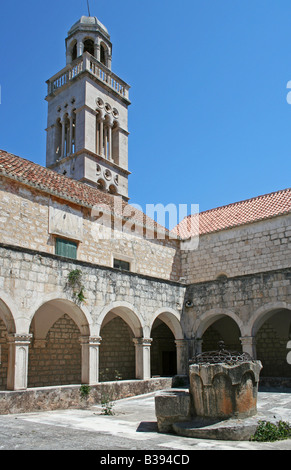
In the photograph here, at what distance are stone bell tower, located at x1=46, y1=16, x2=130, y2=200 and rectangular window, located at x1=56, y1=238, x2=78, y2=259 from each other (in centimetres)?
945

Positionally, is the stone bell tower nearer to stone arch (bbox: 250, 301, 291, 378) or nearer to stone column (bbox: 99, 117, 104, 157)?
stone column (bbox: 99, 117, 104, 157)

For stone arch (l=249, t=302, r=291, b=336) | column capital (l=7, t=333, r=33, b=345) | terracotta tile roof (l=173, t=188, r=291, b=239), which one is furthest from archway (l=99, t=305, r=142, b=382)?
terracotta tile roof (l=173, t=188, r=291, b=239)

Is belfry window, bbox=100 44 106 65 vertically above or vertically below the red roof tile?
above

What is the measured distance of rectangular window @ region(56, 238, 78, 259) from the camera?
43.9 feet

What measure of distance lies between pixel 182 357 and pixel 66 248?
207 inches

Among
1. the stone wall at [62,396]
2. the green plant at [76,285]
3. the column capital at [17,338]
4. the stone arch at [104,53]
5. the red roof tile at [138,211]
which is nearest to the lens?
the stone wall at [62,396]

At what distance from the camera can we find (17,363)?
891cm

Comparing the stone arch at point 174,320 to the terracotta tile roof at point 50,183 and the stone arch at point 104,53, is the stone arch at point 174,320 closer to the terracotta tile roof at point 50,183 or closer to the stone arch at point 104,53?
the terracotta tile roof at point 50,183

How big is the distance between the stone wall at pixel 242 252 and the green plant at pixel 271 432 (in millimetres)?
10465

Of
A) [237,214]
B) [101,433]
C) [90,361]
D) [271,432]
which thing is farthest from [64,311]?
[237,214]

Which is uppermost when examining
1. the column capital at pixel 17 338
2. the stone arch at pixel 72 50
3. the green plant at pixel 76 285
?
the stone arch at pixel 72 50

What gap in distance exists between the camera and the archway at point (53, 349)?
12.1m

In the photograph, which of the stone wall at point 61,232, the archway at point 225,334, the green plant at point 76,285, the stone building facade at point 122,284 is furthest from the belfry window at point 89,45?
the green plant at point 76,285

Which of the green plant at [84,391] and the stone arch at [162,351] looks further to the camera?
the stone arch at [162,351]
